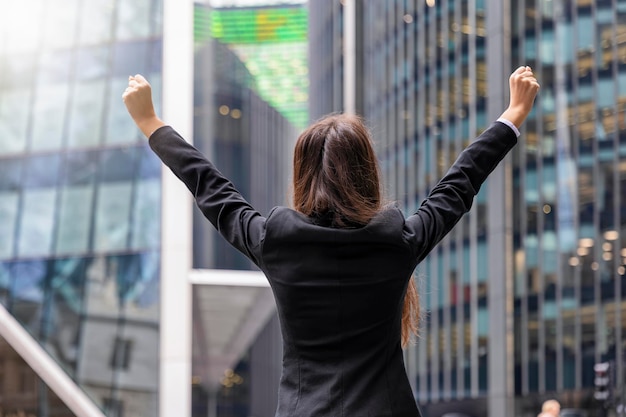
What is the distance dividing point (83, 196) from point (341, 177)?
24328 mm

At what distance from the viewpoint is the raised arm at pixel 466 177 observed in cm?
233

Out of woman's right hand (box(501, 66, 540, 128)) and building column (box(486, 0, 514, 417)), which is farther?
building column (box(486, 0, 514, 417))

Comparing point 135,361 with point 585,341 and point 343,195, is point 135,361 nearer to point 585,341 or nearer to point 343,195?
point 585,341

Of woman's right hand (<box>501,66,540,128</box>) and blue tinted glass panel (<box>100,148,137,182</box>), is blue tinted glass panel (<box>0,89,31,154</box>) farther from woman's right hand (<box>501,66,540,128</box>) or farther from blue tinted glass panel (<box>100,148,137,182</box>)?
woman's right hand (<box>501,66,540,128</box>)

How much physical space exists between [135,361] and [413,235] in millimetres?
24266

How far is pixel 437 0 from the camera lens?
4347 cm

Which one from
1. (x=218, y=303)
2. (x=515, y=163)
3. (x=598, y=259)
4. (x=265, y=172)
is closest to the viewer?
(x=218, y=303)

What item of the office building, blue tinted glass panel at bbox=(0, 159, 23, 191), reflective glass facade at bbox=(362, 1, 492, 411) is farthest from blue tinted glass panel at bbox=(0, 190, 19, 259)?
reflective glass facade at bbox=(362, 1, 492, 411)

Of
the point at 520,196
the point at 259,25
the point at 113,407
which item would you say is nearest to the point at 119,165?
the point at 113,407

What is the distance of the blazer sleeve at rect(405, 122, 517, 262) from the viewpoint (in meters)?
2.32

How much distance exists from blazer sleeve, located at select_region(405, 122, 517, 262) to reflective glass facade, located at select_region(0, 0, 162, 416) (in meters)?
23.7

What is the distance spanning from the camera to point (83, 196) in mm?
26062

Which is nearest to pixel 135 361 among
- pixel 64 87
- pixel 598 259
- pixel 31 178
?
pixel 31 178

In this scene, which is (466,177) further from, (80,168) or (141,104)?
(80,168)
